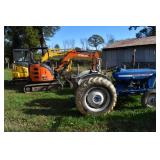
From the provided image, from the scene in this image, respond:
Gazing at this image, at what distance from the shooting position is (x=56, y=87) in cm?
1308

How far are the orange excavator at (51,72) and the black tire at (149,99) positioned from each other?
4442mm

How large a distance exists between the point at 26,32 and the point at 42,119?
28820 millimetres

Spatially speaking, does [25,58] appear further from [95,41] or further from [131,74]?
[95,41]

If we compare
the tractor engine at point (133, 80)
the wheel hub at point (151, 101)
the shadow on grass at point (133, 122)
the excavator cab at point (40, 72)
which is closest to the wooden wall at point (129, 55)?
the excavator cab at point (40, 72)

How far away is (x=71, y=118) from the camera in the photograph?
292 inches

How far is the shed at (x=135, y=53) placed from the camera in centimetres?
2677

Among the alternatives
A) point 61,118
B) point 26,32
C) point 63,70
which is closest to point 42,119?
point 61,118

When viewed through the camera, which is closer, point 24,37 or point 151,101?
point 151,101

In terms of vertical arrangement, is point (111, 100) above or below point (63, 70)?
below

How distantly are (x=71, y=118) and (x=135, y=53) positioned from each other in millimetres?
22902

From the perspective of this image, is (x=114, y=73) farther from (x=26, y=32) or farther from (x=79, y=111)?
(x=26, y=32)

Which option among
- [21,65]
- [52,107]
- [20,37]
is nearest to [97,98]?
[52,107]

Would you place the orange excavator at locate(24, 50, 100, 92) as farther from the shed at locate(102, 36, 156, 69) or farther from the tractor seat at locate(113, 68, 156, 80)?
the shed at locate(102, 36, 156, 69)

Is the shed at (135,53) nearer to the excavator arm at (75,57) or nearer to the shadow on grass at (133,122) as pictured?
the excavator arm at (75,57)
